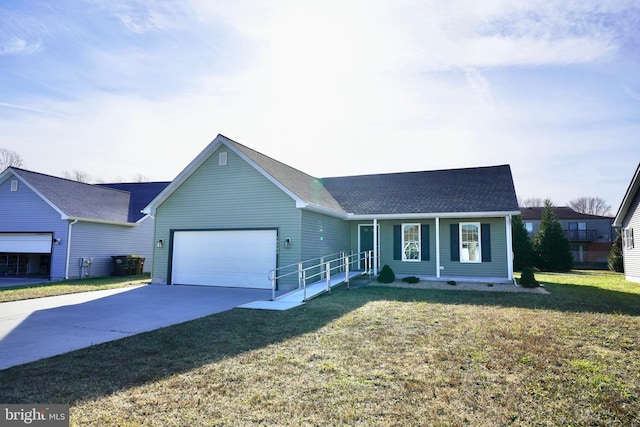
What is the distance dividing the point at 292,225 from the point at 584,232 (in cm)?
3702

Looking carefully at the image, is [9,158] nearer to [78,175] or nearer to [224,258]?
[78,175]

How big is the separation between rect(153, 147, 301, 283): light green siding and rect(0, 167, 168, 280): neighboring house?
194 inches

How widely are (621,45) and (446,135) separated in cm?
547

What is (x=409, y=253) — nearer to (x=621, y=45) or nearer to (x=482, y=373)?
(x=621, y=45)

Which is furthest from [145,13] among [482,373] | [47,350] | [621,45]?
[621,45]

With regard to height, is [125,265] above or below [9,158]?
below

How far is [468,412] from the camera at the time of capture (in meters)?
3.54

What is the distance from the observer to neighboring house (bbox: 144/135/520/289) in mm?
13320

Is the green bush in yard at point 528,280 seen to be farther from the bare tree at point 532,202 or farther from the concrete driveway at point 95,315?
the bare tree at point 532,202

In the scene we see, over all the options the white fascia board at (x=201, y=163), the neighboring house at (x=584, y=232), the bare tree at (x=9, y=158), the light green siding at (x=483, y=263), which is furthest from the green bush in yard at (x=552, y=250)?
the bare tree at (x=9, y=158)

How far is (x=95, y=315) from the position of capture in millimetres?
8500

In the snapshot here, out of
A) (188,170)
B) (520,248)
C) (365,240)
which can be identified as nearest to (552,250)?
(520,248)

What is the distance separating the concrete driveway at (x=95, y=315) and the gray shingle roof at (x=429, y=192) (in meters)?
6.57

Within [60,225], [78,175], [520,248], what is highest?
[78,175]
